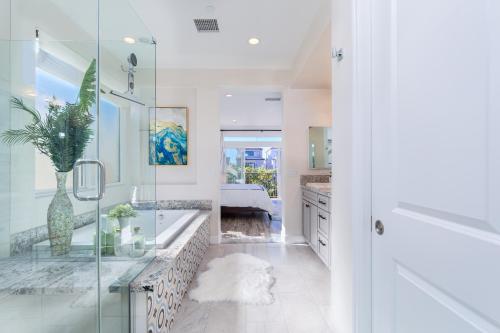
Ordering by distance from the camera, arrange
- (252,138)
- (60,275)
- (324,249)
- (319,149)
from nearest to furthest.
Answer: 1. (60,275)
2. (324,249)
3. (319,149)
4. (252,138)

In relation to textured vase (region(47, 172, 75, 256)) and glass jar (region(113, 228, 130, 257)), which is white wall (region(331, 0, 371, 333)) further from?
textured vase (region(47, 172, 75, 256))

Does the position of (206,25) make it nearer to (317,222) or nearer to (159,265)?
(159,265)

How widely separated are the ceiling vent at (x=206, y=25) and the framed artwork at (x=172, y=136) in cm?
131

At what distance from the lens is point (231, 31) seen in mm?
2971

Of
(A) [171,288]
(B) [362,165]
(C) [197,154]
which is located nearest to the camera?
(B) [362,165]

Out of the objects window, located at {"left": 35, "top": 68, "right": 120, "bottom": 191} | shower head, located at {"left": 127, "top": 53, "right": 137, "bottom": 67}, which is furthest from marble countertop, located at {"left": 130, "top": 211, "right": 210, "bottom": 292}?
shower head, located at {"left": 127, "top": 53, "right": 137, "bottom": 67}

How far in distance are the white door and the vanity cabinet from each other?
1.67 metres

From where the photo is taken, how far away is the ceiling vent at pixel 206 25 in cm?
277

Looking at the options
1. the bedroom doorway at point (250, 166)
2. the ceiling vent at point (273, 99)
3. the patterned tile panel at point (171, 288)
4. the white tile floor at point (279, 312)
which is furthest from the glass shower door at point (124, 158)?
the ceiling vent at point (273, 99)

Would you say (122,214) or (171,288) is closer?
(171,288)

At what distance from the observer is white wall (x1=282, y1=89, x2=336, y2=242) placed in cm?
395

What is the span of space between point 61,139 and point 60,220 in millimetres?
562

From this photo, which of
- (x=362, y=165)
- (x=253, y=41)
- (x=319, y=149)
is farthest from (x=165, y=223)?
(x=362, y=165)

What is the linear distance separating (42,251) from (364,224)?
2046 mm
